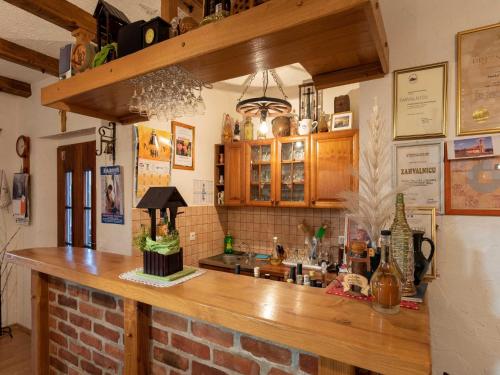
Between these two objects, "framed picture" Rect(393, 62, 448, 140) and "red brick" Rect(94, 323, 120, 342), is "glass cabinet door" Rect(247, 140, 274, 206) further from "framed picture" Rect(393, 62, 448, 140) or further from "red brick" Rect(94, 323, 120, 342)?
"red brick" Rect(94, 323, 120, 342)

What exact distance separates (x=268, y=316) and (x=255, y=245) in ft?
8.93

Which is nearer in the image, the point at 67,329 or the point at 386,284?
the point at 386,284

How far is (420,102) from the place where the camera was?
→ 3.61ft

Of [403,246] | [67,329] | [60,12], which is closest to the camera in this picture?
[403,246]

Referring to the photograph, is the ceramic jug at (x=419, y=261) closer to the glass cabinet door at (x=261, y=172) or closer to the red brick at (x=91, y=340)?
the red brick at (x=91, y=340)

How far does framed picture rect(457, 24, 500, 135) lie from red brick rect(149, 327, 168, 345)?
4.28 feet

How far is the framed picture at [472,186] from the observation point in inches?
39.0

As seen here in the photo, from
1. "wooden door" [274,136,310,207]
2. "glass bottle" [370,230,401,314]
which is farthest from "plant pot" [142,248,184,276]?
"wooden door" [274,136,310,207]

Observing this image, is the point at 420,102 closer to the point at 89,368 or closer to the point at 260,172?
the point at 89,368

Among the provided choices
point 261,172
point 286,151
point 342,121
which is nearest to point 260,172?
point 261,172

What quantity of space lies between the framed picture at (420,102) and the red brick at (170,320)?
107 cm

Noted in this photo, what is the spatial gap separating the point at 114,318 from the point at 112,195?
1.42 meters

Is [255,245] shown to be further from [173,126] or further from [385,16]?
[385,16]

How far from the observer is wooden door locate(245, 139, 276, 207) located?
3.03 meters
